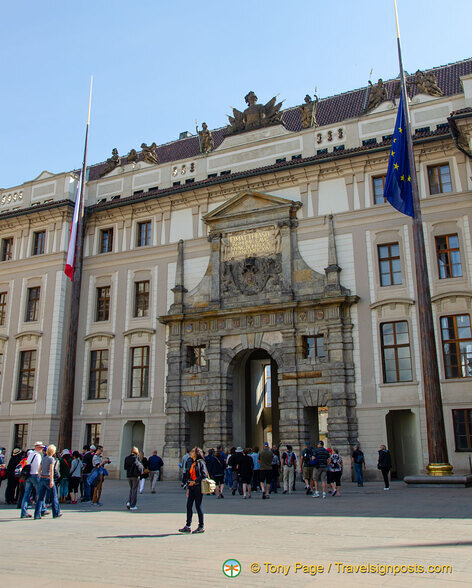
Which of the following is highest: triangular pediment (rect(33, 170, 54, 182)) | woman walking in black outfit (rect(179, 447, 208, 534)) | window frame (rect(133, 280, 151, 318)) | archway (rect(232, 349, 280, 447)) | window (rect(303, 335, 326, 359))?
triangular pediment (rect(33, 170, 54, 182))

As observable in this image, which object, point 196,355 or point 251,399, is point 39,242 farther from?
point 251,399

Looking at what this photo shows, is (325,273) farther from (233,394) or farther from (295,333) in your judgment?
(233,394)

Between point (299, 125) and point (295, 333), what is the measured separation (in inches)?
587

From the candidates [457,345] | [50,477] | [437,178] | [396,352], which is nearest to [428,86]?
→ [437,178]

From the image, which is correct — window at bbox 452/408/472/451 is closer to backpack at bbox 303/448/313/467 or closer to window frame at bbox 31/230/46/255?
backpack at bbox 303/448/313/467

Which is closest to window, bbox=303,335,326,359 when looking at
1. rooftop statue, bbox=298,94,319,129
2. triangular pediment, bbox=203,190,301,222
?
triangular pediment, bbox=203,190,301,222

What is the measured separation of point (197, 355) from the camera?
31.7 meters

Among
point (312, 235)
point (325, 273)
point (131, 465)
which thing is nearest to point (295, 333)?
point (325, 273)

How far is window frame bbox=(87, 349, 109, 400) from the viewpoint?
33375 mm

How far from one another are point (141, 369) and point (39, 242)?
38.3 ft

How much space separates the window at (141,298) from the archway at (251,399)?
21.6ft

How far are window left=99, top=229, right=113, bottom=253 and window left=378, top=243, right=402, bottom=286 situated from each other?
16.7 metres

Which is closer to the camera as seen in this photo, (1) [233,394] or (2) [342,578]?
(2) [342,578]

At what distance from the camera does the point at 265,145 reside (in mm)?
32938
